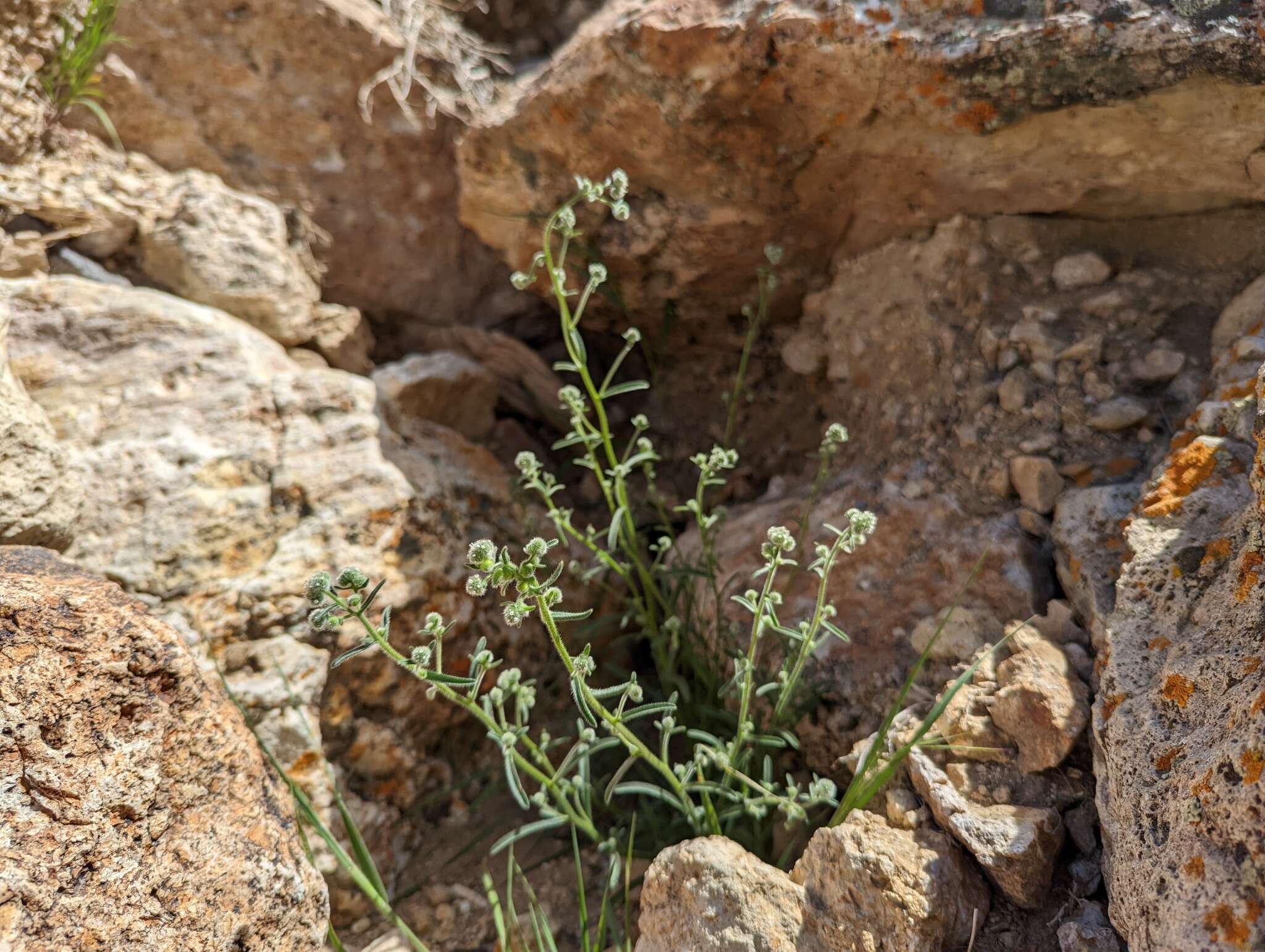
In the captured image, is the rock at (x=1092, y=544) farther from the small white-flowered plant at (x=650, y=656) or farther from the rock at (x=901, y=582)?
the small white-flowered plant at (x=650, y=656)

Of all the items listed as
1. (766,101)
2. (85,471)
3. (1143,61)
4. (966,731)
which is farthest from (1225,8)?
(85,471)

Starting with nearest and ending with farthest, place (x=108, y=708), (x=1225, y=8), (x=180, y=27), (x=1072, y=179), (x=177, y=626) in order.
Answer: (x=108, y=708), (x=1225, y=8), (x=177, y=626), (x=1072, y=179), (x=180, y=27)

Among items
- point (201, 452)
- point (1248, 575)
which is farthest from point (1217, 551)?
point (201, 452)

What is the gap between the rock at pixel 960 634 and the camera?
6.50 feet

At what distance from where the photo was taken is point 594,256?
9.21 feet

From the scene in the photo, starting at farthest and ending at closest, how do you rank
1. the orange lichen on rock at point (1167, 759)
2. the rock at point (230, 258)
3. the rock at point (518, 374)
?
the rock at point (518, 374) < the rock at point (230, 258) < the orange lichen on rock at point (1167, 759)

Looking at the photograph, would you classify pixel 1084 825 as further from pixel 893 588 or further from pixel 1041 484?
pixel 1041 484

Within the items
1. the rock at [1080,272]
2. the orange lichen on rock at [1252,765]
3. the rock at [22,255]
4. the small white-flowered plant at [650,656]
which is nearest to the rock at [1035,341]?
the rock at [1080,272]

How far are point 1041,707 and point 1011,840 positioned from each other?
263mm

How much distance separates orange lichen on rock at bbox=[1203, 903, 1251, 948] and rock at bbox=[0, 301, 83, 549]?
2.27 m

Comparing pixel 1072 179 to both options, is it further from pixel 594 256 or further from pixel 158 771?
pixel 158 771

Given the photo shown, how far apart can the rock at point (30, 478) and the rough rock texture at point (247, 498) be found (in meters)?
0.07

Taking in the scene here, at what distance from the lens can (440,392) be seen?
2.88 m

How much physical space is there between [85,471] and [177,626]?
451 millimetres
